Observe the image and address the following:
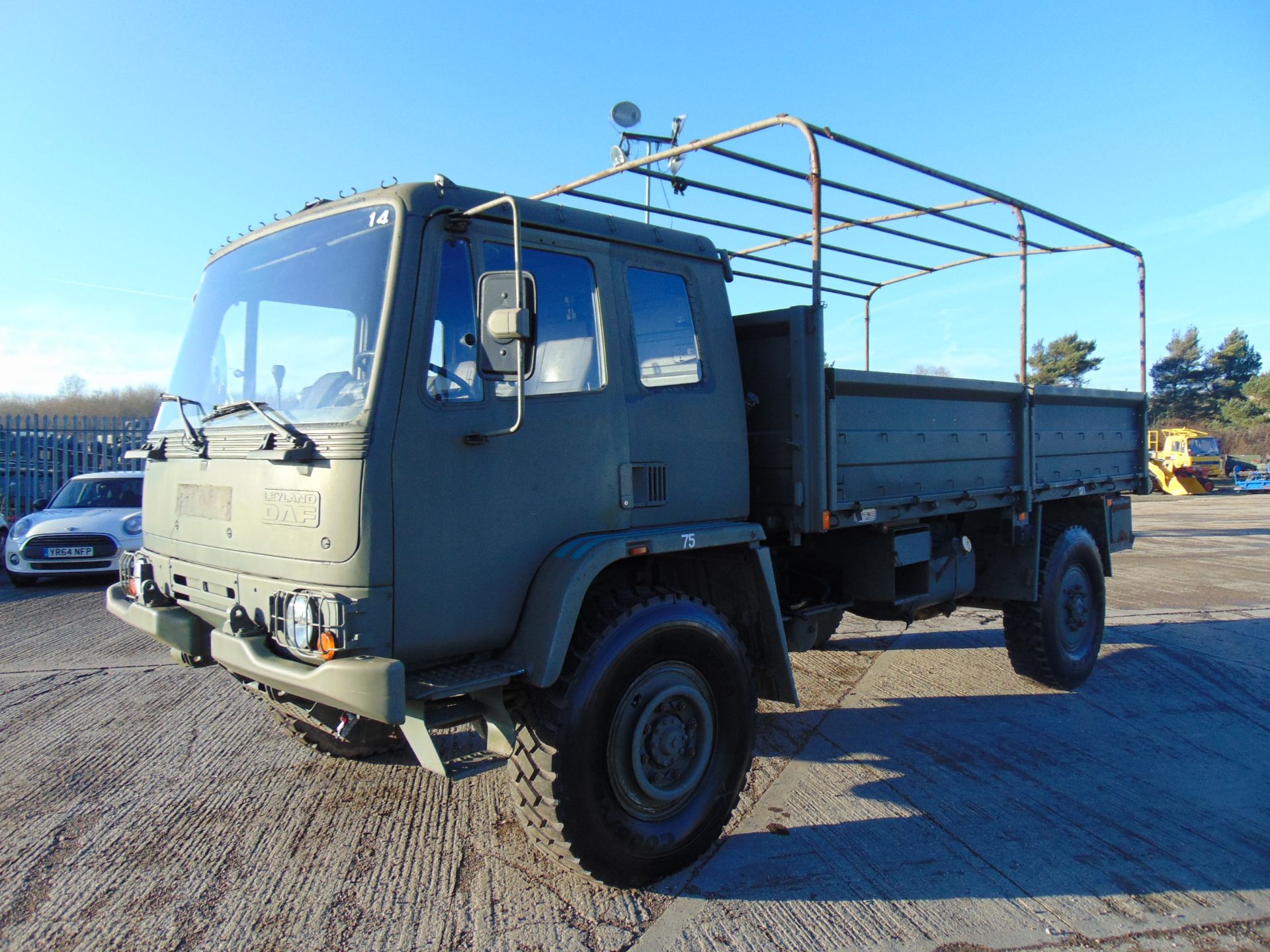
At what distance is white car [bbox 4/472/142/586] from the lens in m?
10.1

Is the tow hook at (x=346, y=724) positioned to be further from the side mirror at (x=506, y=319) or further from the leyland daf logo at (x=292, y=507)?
the side mirror at (x=506, y=319)

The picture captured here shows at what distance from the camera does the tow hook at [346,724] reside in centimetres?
340

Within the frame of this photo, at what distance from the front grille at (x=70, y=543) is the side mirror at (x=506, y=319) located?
9520 mm

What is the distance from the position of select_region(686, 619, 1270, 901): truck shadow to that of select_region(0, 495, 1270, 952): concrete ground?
0.05 feet

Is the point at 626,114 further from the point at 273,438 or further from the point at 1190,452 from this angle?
the point at 1190,452

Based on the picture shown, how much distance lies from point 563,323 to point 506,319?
2.07ft

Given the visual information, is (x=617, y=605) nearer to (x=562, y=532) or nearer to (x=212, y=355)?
(x=562, y=532)

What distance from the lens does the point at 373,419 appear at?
9.17ft

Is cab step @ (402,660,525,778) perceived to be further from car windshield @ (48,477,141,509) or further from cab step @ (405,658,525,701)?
car windshield @ (48,477,141,509)

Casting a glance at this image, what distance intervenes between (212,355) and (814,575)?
3499 mm

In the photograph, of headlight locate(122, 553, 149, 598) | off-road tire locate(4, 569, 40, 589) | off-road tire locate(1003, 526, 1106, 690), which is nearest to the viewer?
headlight locate(122, 553, 149, 598)

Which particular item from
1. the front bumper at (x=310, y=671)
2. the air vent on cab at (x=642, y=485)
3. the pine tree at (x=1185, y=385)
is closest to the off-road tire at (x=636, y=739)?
the air vent on cab at (x=642, y=485)

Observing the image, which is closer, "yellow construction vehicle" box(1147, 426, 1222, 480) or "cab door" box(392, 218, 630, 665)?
"cab door" box(392, 218, 630, 665)

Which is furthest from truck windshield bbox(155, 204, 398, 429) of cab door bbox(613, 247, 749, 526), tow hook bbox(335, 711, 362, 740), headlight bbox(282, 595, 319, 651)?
tow hook bbox(335, 711, 362, 740)
